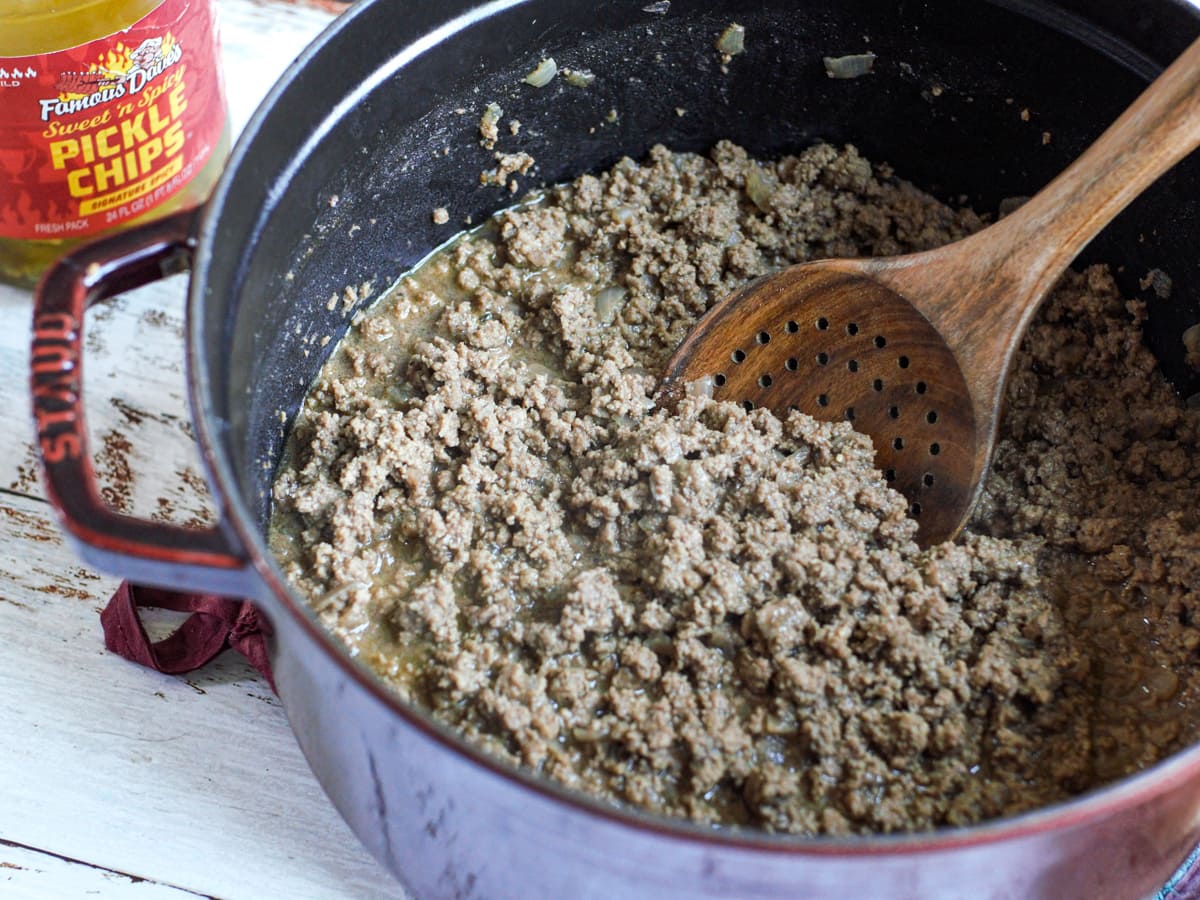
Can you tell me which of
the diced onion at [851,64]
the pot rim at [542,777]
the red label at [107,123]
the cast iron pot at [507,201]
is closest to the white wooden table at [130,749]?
the cast iron pot at [507,201]

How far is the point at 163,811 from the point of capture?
1.55 metres

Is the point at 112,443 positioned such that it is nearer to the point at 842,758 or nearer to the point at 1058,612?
the point at 842,758

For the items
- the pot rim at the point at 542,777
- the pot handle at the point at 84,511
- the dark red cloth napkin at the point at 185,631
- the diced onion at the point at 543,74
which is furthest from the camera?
the diced onion at the point at 543,74

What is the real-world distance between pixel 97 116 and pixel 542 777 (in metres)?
1.17

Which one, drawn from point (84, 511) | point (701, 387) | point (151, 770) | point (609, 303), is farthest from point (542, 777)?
point (609, 303)

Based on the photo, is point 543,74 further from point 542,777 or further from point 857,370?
point 542,777

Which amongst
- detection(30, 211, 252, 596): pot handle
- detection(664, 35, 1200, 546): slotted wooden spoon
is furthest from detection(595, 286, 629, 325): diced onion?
detection(30, 211, 252, 596): pot handle

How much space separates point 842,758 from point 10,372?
4.43 feet

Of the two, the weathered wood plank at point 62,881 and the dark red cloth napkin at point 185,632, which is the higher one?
the dark red cloth napkin at point 185,632

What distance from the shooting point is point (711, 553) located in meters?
1.60

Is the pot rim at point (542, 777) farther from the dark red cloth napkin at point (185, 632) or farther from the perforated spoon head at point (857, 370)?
the perforated spoon head at point (857, 370)

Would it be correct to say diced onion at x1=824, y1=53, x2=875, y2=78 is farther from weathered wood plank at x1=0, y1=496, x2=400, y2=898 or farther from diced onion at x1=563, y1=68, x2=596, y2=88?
weathered wood plank at x1=0, y1=496, x2=400, y2=898

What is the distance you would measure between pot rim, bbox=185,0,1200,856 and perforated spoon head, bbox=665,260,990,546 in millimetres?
657

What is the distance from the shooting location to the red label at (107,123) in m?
1.68
